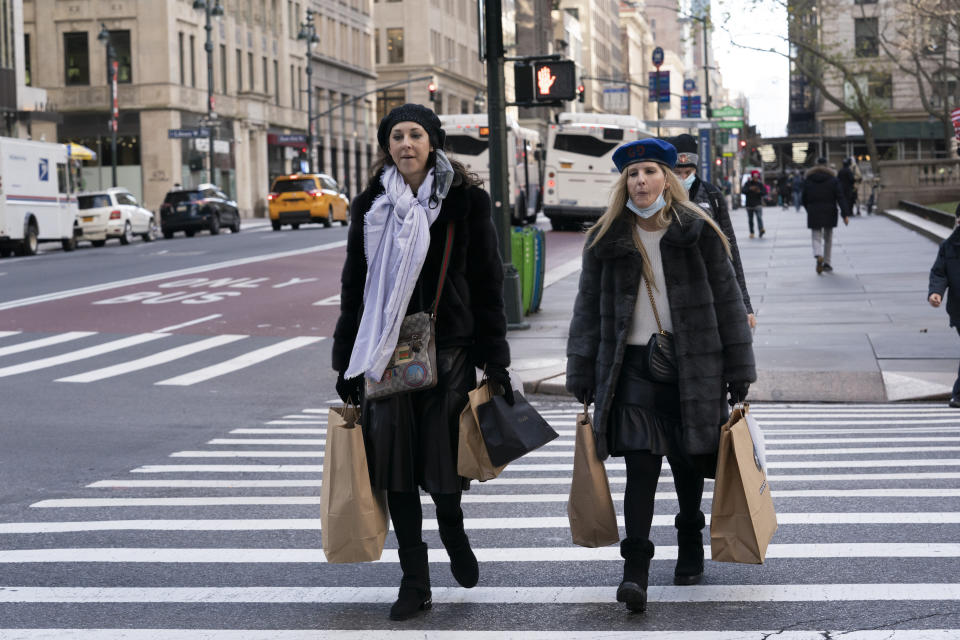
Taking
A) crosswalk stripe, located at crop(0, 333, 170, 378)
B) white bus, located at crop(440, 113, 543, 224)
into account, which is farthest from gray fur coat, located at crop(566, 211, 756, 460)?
white bus, located at crop(440, 113, 543, 224)

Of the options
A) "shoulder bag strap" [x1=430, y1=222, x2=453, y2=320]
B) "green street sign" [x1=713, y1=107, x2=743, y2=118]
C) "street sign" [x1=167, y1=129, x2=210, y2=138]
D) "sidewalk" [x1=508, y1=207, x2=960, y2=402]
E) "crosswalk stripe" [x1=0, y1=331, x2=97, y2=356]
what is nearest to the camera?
"shoulder bag strap" [x1=430, y1=222, x2=453, y2=320]

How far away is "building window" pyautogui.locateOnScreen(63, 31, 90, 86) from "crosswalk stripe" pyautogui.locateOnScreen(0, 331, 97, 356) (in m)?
50.0

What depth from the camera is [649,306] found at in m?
5.47

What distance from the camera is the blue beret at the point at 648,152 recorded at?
548 centimetres

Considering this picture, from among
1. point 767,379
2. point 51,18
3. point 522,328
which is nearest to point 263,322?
point 522,328

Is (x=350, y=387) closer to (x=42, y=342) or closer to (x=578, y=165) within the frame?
(x=42, y=342)

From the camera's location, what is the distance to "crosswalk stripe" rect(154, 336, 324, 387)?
13773 millimetres

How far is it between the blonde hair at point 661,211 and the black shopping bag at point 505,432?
720 millimetres

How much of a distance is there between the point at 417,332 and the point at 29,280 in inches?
884

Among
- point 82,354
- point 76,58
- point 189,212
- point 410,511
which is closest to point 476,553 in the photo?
point 410,511

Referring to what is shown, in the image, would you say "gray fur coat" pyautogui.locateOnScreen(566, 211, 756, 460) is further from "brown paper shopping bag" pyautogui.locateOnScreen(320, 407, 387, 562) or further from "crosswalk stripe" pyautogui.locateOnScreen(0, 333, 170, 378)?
"crosswalk stripe" pyautogui.locateOnScreen(0, 333, 170, 378)

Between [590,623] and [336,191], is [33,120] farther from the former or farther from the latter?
[590,623]

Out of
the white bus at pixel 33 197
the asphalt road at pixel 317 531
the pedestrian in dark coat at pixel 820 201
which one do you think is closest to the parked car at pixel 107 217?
the white bus at pixel 33 197

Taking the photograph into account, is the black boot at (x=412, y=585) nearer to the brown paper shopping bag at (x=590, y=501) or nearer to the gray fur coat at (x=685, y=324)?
the brown paper shopping bag at (x=590, y=501)
